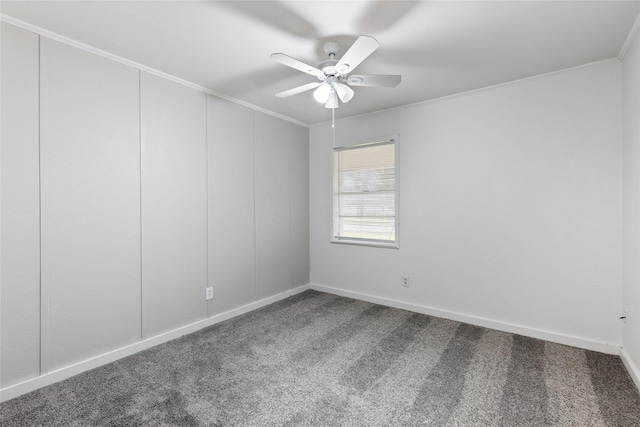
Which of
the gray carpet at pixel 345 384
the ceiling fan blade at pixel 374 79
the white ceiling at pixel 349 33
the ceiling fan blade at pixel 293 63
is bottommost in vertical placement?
the gray carpet at pixel 345 384

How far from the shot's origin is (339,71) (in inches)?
82.5

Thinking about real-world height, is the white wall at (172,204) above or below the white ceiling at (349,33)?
below

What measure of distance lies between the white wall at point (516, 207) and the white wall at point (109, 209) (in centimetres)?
182

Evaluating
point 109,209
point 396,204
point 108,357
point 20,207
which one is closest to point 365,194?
point 396,204

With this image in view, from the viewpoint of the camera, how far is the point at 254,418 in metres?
1.69

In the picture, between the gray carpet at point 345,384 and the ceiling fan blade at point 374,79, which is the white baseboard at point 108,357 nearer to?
the gray carpet at point 345,384

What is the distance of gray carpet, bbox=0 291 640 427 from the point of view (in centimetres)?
170

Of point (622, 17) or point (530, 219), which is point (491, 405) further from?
point (622, 17)

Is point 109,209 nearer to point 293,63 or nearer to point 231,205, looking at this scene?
point 231,205

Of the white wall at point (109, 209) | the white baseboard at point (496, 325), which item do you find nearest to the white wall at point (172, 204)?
the white wall at point (109, 209)

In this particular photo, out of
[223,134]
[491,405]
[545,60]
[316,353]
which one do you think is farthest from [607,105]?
[223,134]

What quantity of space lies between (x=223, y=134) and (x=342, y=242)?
2009 millimetres

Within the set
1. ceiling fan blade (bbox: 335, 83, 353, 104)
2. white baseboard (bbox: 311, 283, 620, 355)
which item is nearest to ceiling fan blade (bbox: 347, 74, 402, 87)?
ceiling fan blade (bbox: 335, 83, 353, 104)

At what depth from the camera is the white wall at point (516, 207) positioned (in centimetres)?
244
